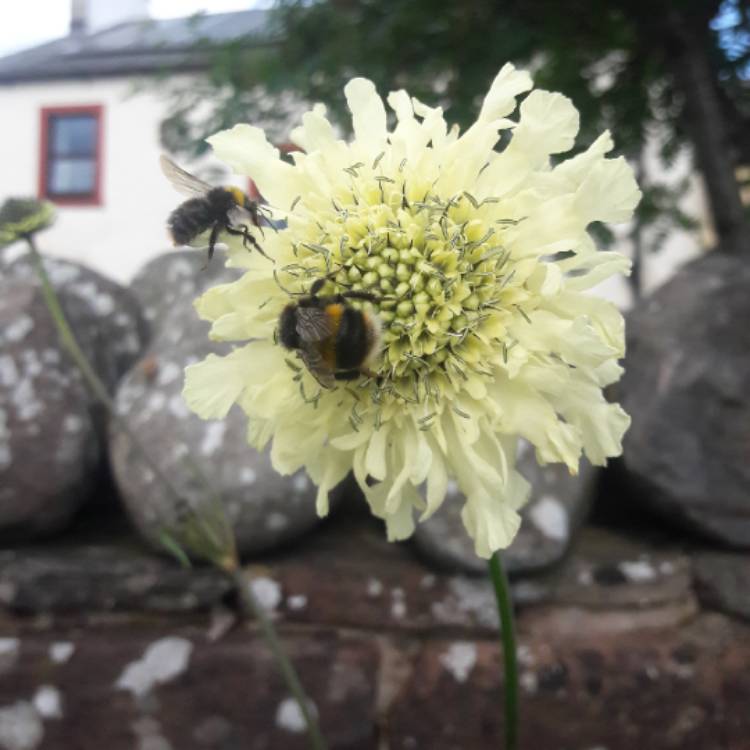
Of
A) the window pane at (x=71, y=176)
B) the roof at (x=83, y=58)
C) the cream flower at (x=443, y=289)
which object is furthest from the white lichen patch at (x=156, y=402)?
the window pane at (x=71, y=176)

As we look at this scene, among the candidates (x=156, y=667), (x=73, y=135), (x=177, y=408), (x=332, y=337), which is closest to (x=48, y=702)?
(x=156, y=667)

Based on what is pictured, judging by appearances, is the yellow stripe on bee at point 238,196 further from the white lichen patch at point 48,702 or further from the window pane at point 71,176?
the window pane at point 71,176

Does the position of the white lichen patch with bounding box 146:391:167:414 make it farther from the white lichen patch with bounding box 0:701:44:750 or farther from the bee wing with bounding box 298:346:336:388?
the bee wing with bounding box 298:346:336:388

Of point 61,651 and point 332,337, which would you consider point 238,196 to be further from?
point 61,651

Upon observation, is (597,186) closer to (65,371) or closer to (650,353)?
(650,353)

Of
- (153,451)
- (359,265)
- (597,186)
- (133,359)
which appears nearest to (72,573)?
(153,451)

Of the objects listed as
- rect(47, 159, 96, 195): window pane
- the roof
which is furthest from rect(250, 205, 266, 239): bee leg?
rect(47, 159, 96, 195): window pane
